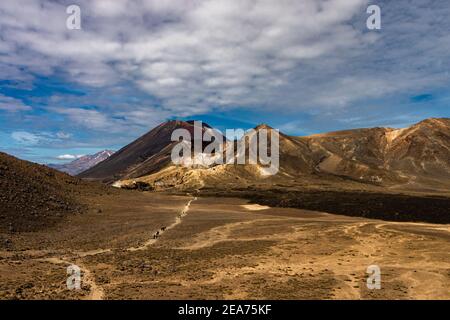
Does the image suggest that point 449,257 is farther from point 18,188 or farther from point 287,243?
point 18,188

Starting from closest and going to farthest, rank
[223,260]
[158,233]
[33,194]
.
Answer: [223,260] < [158,233] < [33,194]

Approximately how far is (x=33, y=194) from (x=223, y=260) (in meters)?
42.5

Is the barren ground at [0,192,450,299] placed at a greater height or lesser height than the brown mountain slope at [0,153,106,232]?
lesser

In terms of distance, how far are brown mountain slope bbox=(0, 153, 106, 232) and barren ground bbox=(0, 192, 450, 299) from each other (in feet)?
10.4

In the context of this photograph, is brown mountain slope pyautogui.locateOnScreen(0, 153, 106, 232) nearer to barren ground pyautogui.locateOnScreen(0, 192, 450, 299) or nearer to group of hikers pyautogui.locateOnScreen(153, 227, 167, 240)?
barren ground pyautogui.locateOnScreen(0, 192, 450, 299)

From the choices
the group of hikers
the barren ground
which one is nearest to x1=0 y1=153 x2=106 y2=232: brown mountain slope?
the barren ground

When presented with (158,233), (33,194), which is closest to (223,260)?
(158,233)

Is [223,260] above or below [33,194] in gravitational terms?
below

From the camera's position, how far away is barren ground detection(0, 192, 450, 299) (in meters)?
26.2

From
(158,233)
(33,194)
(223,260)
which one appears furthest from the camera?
(33,194)

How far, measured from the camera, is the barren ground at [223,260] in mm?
26250

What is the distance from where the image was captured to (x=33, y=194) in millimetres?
64062

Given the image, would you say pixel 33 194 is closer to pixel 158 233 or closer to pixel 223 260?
pixel 158 233
